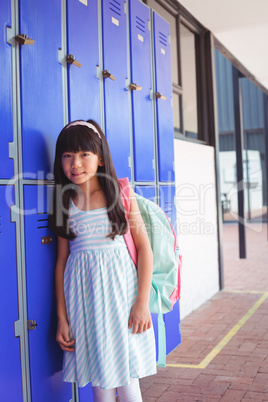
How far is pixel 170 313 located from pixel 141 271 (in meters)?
1.25

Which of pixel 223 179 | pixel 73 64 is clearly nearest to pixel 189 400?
pixel 73 64

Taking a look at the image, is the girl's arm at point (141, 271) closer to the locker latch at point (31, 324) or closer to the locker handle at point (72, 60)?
the locker latch at point (31, 324)

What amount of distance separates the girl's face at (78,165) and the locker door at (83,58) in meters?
0.27

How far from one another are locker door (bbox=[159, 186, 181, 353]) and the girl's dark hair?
1.12 m

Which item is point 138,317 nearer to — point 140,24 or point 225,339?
point 140,24

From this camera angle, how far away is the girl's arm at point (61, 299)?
188 centimetres

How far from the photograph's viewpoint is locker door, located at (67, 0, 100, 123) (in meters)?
2.09

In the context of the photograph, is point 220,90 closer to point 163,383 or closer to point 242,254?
point 242,254

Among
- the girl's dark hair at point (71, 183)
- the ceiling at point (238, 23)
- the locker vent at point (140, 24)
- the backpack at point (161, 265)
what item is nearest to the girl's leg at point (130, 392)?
the backpack at point (161, 265)

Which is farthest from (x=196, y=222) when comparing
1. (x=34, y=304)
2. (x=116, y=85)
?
(x=34, y=304)

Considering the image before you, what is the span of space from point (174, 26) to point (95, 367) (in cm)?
374

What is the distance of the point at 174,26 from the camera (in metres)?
4.69

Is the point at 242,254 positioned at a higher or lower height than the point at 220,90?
lower

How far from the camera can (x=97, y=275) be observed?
6.02ft
